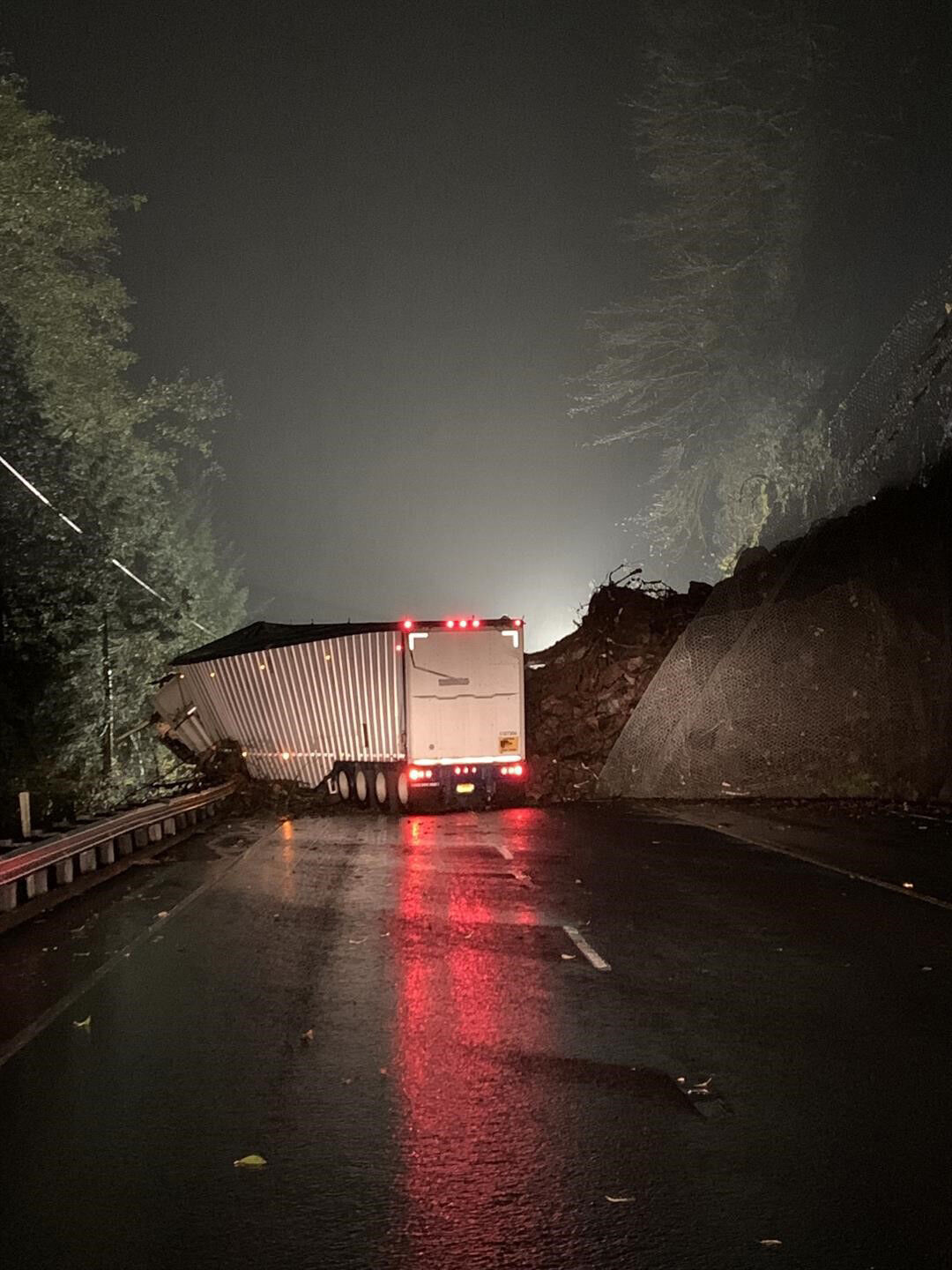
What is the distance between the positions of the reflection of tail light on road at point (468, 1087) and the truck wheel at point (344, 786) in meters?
17.8

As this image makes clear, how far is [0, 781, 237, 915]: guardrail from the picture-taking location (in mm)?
14164

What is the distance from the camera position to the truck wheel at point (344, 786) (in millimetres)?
31156

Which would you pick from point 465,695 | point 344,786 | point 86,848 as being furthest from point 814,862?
point 344,786

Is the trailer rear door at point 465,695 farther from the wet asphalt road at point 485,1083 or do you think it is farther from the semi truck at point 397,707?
the wet asphalt road at point 485,1083

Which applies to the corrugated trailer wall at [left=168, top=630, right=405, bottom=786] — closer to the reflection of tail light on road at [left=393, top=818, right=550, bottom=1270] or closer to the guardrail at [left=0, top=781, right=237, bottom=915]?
the guardrail at [left=0, top=781, right=237, bottom=915]

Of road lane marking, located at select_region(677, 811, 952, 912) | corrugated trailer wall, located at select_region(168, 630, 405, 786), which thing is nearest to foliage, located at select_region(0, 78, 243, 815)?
corrugated trailer wall, located at select_region(168, 630, 405, 786)

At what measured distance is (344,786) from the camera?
31406 millimetres

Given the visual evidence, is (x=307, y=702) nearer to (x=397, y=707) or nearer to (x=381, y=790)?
(x=381, y=790)

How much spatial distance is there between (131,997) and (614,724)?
79.7 ft

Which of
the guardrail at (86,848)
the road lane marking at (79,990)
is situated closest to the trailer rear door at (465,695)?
the guardrail at (86,848)

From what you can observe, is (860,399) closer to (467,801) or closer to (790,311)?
(790,311)

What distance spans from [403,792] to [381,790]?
987 millimetres

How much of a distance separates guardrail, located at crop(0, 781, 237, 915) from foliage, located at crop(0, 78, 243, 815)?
13.1 m

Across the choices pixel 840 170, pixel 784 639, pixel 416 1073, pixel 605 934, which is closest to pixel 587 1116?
pixel 416 1073
